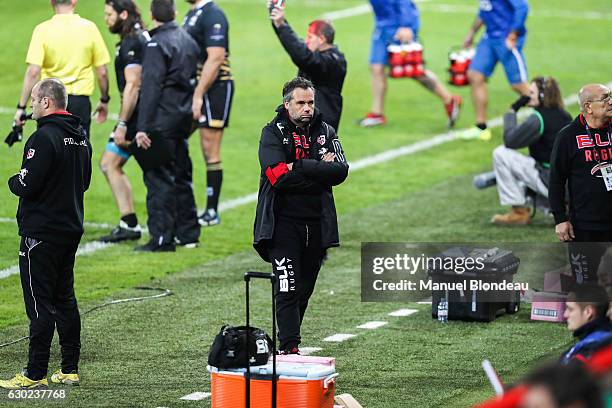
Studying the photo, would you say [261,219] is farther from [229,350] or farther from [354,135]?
[354,135]

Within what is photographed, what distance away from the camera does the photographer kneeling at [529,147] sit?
12.8 meters

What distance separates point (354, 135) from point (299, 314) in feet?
35.1

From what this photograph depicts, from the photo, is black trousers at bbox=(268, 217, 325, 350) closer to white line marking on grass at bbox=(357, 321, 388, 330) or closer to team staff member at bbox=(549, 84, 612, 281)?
white line marking on grass at bbox=(357, 321, 388, 330)

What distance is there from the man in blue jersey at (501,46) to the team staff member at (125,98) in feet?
21.4

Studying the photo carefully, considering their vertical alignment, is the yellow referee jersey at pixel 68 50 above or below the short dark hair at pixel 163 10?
below

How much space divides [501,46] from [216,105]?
535 cm

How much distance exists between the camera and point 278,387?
297 inches

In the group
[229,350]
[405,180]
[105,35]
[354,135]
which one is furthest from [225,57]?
[105,35]

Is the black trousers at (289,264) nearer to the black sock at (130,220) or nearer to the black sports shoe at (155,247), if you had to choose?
the black sports shoe at (155,247)

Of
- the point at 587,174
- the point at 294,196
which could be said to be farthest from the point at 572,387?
the point at 587,174

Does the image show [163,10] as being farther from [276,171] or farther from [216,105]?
[276,171]

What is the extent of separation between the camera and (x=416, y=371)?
9117 millimetres

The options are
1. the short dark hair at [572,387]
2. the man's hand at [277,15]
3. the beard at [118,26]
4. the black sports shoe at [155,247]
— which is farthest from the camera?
the black sports shoe at [155,247]

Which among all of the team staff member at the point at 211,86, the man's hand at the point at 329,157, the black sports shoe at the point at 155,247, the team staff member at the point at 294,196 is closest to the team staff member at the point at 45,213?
the team staff member at the point at 294,196
